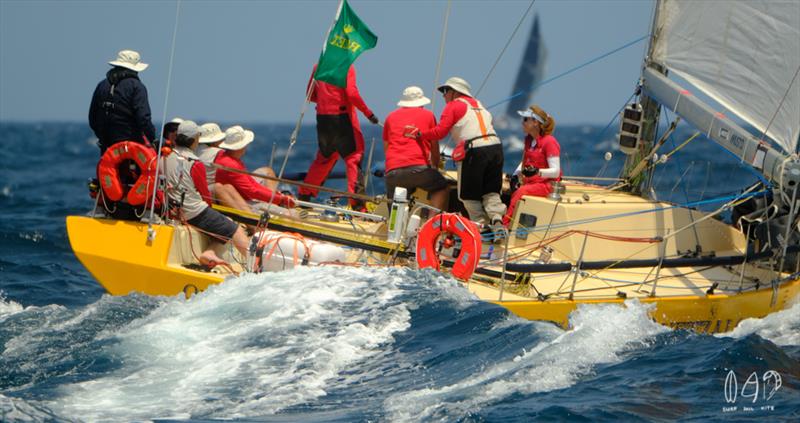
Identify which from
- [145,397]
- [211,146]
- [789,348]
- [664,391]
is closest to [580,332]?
[664,391]

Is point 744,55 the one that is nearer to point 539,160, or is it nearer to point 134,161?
point 539,160

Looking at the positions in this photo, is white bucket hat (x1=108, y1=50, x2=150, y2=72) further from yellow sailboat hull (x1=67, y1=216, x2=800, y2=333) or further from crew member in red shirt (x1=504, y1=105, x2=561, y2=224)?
crew member in red shirt (x1=504, y1=105, x2=561, y2=224)

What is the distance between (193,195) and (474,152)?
2216 mm

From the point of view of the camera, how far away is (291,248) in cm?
813

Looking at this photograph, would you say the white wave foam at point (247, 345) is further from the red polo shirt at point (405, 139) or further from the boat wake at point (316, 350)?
the red polo shirt at point (405, 139)

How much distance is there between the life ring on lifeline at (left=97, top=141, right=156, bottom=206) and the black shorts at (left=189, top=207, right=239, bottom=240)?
0.42 meters

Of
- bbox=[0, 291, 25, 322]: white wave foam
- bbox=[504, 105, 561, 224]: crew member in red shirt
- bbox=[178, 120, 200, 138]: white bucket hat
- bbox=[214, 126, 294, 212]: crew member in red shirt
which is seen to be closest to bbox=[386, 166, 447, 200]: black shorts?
bbox=[504, 105, 561, 224]: crew member in red shirt

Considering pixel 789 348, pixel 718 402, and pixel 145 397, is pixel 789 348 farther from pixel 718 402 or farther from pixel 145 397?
pixel 145 397

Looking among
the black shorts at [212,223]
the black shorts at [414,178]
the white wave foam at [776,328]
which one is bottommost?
the white wave foam at [776,328]

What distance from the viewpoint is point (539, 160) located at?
9.29m

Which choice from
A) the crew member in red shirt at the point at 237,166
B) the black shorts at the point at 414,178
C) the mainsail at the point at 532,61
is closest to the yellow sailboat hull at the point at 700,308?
the black shorts at the point at 414,178

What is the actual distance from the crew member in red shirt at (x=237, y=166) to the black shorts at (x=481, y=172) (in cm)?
140

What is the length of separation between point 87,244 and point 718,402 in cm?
456

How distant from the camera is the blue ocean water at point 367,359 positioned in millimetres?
6121
